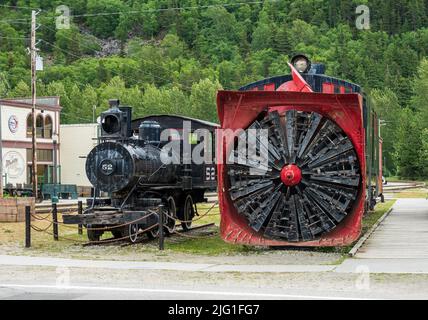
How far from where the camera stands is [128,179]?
18.6 meters

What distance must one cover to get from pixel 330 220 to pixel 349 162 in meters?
1.28

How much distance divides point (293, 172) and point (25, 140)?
1535 inches

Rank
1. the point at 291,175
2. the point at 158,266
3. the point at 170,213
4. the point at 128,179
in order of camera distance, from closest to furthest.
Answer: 1. the point at 158,266
2. the point at 291,175
3. the point at 128,179
4. the point at 170,213

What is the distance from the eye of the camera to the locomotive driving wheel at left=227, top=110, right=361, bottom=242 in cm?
1532

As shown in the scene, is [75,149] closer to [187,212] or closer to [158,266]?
[187,212]

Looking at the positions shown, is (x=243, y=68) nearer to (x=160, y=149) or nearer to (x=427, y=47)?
(x=427, y=47)

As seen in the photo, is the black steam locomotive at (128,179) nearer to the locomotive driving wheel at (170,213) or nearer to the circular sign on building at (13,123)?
the locomotive driving wheel at (170,213)

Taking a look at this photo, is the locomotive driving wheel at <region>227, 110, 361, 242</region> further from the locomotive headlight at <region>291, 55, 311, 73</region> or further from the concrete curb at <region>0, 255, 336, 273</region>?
the concrete curb at <region>0, 255, 336, 273</region>

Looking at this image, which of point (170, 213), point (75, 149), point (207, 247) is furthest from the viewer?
point (75, 149)

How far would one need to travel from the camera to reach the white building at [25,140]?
49250 mm

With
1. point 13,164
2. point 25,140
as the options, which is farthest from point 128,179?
point 25,140

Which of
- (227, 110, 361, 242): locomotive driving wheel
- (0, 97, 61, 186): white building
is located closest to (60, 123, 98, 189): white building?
(0, 97, 61, 186): white building

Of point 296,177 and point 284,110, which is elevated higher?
point 284,110
